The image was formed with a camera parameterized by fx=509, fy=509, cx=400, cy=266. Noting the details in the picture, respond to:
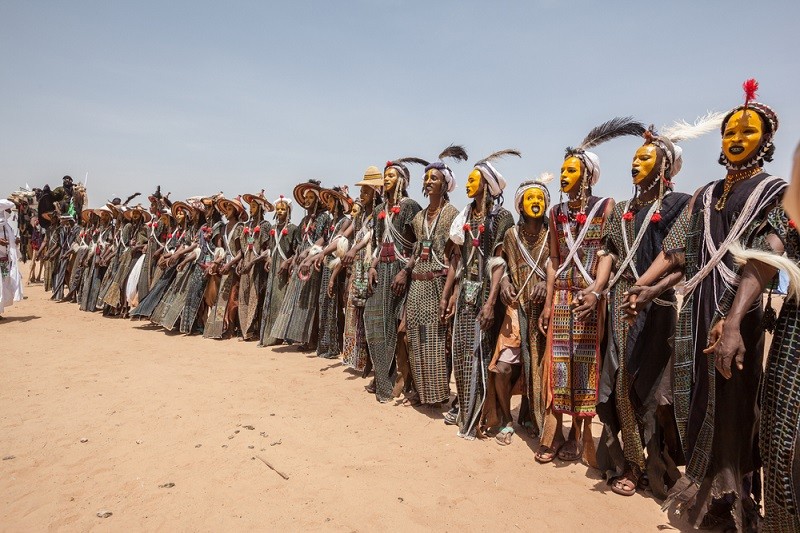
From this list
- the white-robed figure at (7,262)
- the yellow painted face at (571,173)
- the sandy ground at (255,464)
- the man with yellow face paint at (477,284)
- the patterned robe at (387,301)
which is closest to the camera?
the sandy ground at (255,464)

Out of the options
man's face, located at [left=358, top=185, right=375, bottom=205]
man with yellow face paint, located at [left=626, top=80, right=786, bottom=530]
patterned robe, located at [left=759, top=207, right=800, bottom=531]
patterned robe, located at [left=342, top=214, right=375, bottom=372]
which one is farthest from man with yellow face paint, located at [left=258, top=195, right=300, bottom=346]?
patterned robe, located at [left=759, top=207, right=800, bottom=531]

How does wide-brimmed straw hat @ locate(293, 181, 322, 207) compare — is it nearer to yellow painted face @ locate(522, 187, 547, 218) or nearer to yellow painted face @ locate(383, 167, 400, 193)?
yellow painted face @ locate(383, 167, 400, 193)

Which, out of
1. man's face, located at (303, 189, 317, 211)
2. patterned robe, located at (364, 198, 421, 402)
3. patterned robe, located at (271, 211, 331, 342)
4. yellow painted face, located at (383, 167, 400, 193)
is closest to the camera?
patterned robe, located at (364, 198, 421, 402)

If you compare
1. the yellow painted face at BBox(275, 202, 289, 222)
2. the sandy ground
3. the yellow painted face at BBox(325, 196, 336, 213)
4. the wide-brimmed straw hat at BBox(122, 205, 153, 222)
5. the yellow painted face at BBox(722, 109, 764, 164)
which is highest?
the yellow painted face at BBox(722, 109, 764, 164)

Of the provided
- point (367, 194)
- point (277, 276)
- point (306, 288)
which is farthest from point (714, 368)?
point (277, 276)

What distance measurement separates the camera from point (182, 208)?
1047 cm

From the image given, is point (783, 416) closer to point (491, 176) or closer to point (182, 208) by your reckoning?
point (491, 176)

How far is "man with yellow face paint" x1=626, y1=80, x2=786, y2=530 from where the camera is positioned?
2.76m

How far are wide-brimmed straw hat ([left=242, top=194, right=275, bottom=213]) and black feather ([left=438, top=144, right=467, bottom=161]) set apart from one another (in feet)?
14.5

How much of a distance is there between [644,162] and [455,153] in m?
2.27

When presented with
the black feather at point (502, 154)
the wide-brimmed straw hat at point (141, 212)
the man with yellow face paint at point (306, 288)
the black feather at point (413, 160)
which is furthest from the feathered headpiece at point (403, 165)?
the wide-brimmed straw hat at point (141, 212)

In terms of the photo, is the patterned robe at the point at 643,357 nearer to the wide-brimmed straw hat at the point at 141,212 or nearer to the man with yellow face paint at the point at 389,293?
the man with yellow face paint at the point at 389,293

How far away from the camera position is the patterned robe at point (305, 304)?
26.5 ft

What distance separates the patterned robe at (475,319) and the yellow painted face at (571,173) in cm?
67
